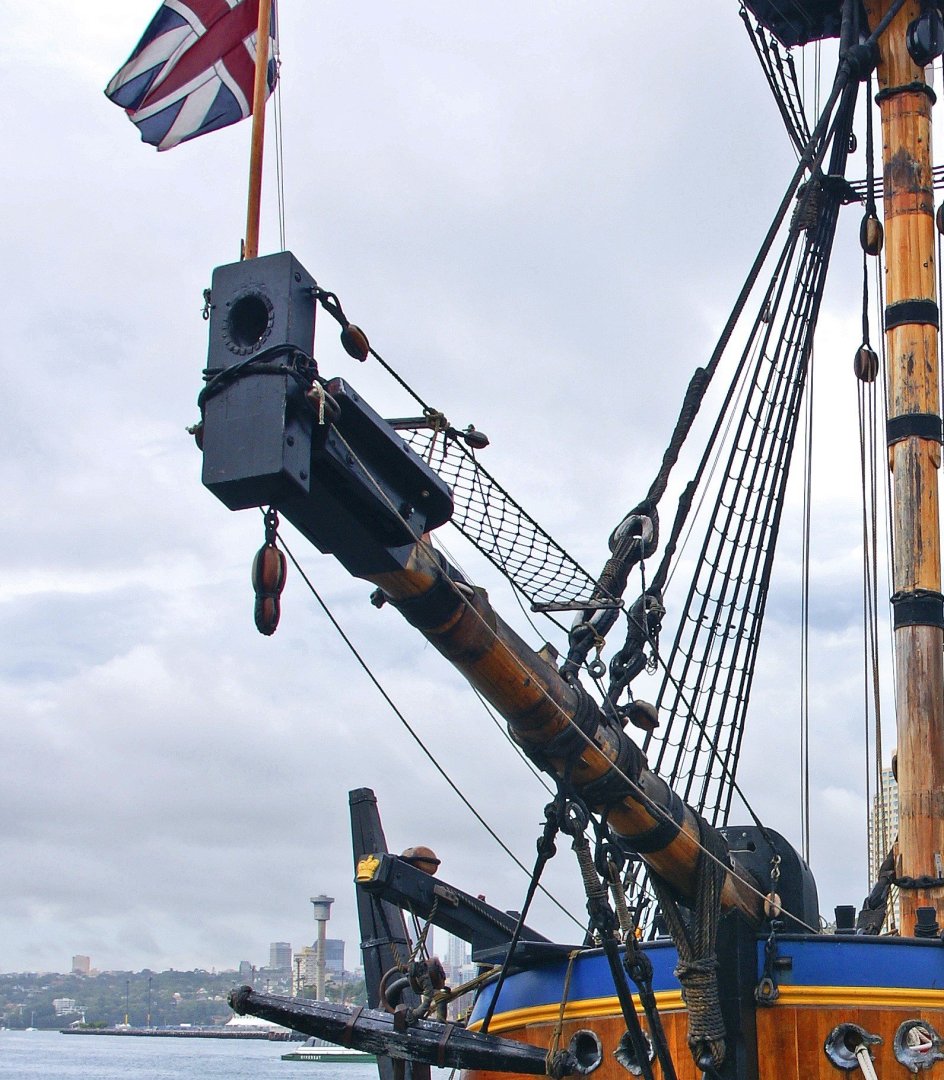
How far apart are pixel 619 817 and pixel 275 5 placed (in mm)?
4527

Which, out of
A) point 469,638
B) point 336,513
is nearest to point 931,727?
point 469,638

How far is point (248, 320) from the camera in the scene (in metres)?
6.56

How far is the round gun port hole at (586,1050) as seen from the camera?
29.8 ft

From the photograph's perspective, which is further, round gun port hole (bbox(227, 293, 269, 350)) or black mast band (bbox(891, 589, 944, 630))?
black mast band (bbox(891, 589, 944, 630))

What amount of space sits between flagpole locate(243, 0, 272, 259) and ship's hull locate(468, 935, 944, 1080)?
480 centimetres

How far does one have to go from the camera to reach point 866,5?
15.9 metres

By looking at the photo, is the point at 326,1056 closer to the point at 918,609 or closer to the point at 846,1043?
the point at 918,609

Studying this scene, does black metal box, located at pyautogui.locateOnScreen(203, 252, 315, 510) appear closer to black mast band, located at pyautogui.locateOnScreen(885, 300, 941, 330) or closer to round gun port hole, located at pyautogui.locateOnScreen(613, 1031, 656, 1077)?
round gun port hole, located at pyautogui.locateOnScreen(613, 1031, 656, 1077)

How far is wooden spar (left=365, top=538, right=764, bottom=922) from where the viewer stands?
7402 mm

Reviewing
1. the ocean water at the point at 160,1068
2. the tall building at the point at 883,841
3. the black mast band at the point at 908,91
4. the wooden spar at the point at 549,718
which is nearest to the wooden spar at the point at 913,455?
the black mast band at the point at 908,91

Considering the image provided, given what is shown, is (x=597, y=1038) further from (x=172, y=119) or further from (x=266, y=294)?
(x=172, y=119)

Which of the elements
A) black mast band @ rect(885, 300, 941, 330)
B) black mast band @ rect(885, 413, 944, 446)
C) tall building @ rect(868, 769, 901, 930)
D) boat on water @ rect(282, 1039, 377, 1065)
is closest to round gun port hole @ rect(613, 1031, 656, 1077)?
tall building @ rect(868, 769, 901, 930)

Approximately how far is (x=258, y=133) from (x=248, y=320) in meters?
0.91

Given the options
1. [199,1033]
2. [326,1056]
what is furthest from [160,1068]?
[199,1033]
